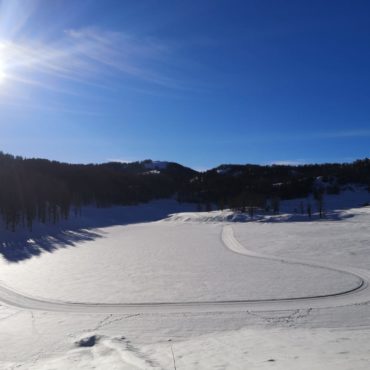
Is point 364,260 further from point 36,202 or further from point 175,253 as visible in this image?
point 36,202

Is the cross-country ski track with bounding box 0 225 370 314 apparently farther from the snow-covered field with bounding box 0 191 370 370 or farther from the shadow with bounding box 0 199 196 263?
the shadow with bounding box 0 199 196 263

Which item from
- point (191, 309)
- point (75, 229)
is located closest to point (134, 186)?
point (75, 229)

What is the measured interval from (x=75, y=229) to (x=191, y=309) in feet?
195

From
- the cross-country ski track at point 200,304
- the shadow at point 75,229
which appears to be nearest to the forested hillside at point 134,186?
the shadow at point 75,229

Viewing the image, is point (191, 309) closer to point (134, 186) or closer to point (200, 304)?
point (200, 304)

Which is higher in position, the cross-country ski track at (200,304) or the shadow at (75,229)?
the shadow at (75,229)

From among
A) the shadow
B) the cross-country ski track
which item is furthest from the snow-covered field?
the shadow

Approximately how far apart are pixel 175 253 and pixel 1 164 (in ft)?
217

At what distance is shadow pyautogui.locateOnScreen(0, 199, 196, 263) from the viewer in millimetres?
42469

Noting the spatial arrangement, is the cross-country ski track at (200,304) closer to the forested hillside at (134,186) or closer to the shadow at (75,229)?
the shadow at (75,229)

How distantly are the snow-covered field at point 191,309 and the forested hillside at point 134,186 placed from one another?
44.0m

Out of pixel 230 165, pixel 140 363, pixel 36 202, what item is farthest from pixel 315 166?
pixel 140 363

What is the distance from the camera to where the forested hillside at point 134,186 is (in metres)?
77.4

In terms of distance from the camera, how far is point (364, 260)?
2741 cm
